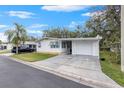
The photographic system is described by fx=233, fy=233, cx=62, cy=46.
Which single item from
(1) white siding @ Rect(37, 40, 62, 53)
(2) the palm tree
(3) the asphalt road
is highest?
(2) the palm tree

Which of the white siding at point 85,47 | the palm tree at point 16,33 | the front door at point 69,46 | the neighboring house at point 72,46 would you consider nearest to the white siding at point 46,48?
the neighboring house at point 72,46

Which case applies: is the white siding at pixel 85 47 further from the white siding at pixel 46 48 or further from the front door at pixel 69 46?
the white siding at pixel 46 48

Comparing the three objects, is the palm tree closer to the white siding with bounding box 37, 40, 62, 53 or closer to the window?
the white siding with bounding box 37, 40, 62, 53

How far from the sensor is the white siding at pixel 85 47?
28.8m

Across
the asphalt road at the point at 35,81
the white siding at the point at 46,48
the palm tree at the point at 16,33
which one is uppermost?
the palm tree at the point at 16,33

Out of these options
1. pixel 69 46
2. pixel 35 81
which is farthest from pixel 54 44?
pixel 35 81

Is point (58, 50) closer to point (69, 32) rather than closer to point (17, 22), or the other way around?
point (17, 22)

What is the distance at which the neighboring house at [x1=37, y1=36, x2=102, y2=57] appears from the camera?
29.1m

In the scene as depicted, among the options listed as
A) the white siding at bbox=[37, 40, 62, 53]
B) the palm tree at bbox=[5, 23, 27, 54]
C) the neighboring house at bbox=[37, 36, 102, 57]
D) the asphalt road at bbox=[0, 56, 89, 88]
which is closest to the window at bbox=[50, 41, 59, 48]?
the neighboring house at bbox=[37, 36, 102, 57]

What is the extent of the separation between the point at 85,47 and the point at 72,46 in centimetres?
198

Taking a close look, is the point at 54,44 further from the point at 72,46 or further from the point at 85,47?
the point at 85,47

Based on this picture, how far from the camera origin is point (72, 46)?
31.3m
